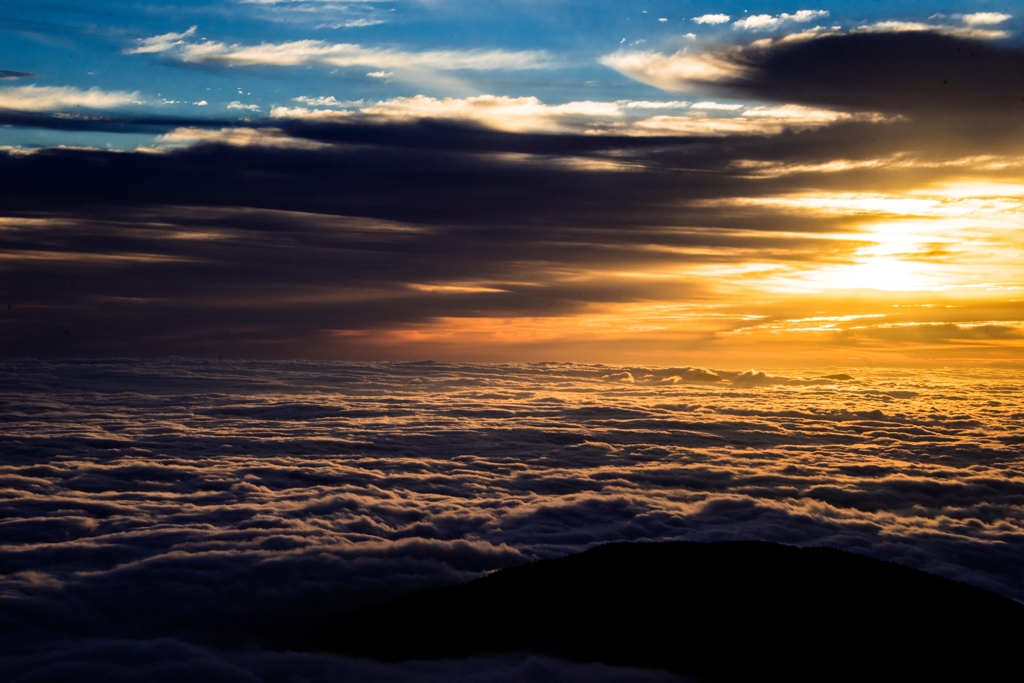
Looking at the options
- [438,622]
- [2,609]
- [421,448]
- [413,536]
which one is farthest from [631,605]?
[421,448]

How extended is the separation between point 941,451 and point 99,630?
4000cm

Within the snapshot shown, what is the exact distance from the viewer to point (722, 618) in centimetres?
977

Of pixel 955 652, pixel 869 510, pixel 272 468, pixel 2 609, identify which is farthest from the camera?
pixel 272 468

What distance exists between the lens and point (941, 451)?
118 ft

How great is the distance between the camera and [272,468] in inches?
1043

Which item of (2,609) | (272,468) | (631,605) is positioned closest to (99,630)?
(2,609)

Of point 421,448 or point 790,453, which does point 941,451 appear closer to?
point 790,453

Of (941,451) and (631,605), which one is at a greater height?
(631,605)

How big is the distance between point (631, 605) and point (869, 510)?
15.1 m

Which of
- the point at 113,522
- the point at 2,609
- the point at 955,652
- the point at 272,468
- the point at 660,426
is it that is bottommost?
the point at 660,426

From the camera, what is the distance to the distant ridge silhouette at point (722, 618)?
8578 millimetres

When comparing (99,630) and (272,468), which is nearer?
(99,630)

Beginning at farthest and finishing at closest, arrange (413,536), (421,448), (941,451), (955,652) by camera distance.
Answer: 1. (941,451)
2. (421,448)
3. (413,536)
4. (955,652)

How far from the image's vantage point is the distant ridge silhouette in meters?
8.58
